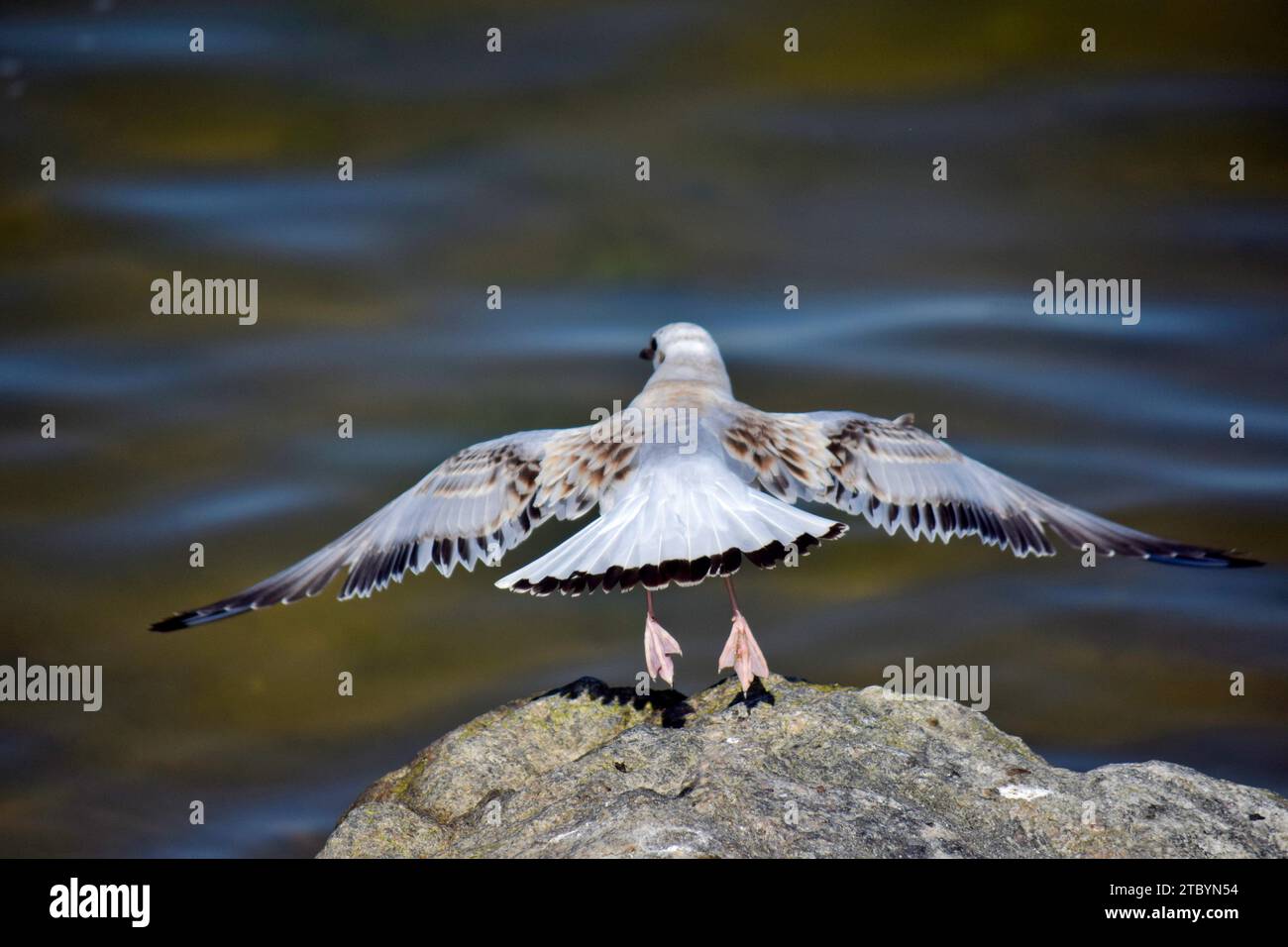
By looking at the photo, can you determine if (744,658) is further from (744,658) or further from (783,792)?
(783,792)

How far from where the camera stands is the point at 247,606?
5332 millimetres

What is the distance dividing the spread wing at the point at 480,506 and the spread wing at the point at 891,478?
2.12ft

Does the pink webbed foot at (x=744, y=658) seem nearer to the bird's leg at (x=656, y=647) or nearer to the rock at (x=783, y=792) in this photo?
the rock at (x=783, y=792)

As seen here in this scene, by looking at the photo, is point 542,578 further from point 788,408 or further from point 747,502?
point 788,408

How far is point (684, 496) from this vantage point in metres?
5.64

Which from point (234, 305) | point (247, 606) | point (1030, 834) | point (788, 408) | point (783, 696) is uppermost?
point (234, 305)

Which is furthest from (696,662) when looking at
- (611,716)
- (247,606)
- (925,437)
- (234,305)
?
(234,305)

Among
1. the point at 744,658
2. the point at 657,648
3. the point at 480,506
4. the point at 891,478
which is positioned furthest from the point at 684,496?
the point at 891,478

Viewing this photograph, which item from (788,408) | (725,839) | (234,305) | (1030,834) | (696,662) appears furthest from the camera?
(234,305)

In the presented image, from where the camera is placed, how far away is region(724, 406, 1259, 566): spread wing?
6.21 meters

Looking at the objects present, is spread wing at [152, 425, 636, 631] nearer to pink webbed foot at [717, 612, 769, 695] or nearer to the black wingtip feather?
pink webbed foot at [717, 612, 769, 695]

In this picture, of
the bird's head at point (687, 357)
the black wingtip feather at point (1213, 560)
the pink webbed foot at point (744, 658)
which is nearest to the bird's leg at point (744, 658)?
the pink webbed foot at point (744, 658)

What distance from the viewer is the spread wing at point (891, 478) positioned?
6207mm
